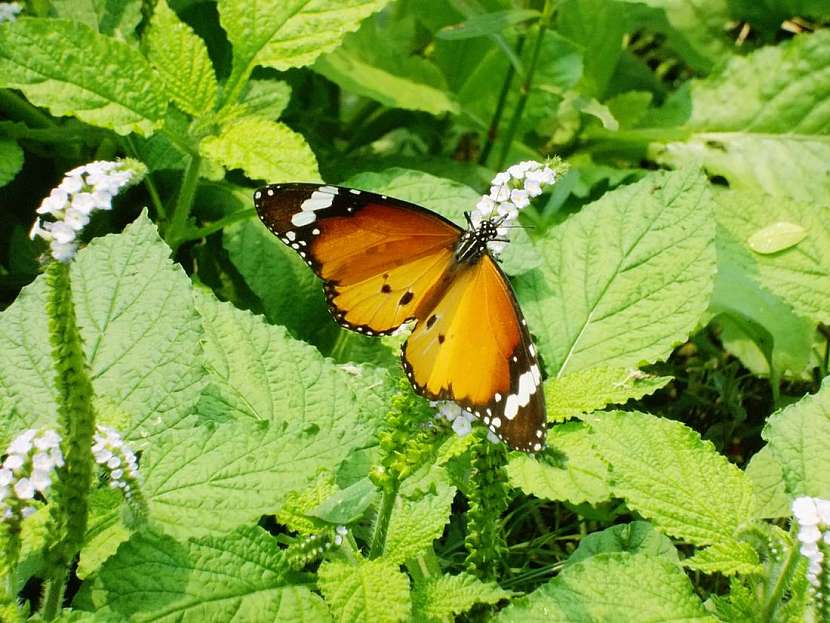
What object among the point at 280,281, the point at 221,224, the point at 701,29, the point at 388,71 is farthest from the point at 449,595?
the point at 701,29

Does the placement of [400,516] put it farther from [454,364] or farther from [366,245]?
[366,245]

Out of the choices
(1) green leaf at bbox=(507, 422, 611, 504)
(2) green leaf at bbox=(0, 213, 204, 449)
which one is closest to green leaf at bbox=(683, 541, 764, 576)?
(1) green leaf at bbox=(507, 422, 611, 504)

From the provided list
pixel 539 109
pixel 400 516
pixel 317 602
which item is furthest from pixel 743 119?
pixel 317 602

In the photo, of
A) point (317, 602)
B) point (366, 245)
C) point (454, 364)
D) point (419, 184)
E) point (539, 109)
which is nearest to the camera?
point (454, 364)

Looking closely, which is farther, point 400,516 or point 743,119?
point 743,119

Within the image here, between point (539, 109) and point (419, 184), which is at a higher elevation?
point (539, 109)

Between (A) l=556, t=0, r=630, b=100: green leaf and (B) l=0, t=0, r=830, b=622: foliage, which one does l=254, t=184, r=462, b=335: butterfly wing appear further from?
(A) l=556, t=0, r=630, b=100: green leaf
